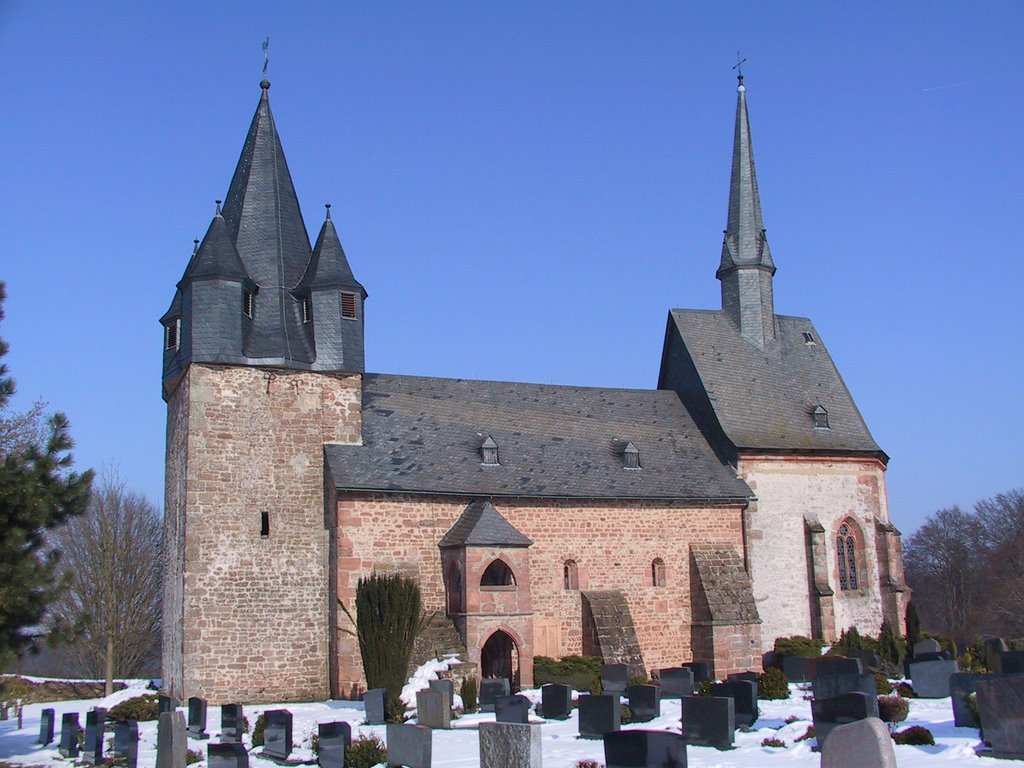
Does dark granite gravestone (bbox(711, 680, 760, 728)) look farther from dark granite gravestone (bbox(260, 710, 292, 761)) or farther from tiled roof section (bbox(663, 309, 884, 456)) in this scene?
tiled roof section (bbox(663, 309, 884, 456))

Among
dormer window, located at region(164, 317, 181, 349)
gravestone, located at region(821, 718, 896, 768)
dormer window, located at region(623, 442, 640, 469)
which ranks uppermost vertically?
dormer window, located at region(164, 317, 181, 349)

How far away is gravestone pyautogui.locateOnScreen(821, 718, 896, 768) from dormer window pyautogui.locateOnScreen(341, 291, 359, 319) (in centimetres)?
2004

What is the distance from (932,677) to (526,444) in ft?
41.1

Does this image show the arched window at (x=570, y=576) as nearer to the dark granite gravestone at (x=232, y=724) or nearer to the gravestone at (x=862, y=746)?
the dark granite gravestone at (x=232, y=724)

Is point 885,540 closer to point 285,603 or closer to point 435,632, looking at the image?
point 435,632

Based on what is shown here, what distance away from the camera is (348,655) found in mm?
24781

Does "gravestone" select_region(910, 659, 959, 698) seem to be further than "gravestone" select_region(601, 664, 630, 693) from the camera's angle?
No

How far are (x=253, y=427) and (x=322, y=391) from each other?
1.97m

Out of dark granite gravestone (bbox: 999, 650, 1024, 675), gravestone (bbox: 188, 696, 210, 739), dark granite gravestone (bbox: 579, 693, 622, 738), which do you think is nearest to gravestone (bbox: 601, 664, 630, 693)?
dark granite gravestone (bbox: 579, 693, 622, 738)

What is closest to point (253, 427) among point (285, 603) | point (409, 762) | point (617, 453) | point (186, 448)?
point (186, 448)

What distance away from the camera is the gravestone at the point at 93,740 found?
714 inches

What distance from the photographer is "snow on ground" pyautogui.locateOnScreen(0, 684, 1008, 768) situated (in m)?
14.3

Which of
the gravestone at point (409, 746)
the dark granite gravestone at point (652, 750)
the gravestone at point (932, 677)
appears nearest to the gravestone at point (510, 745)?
the dark granite gravestone at point (652, 750)

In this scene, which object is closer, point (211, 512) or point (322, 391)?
point (211, 512)
